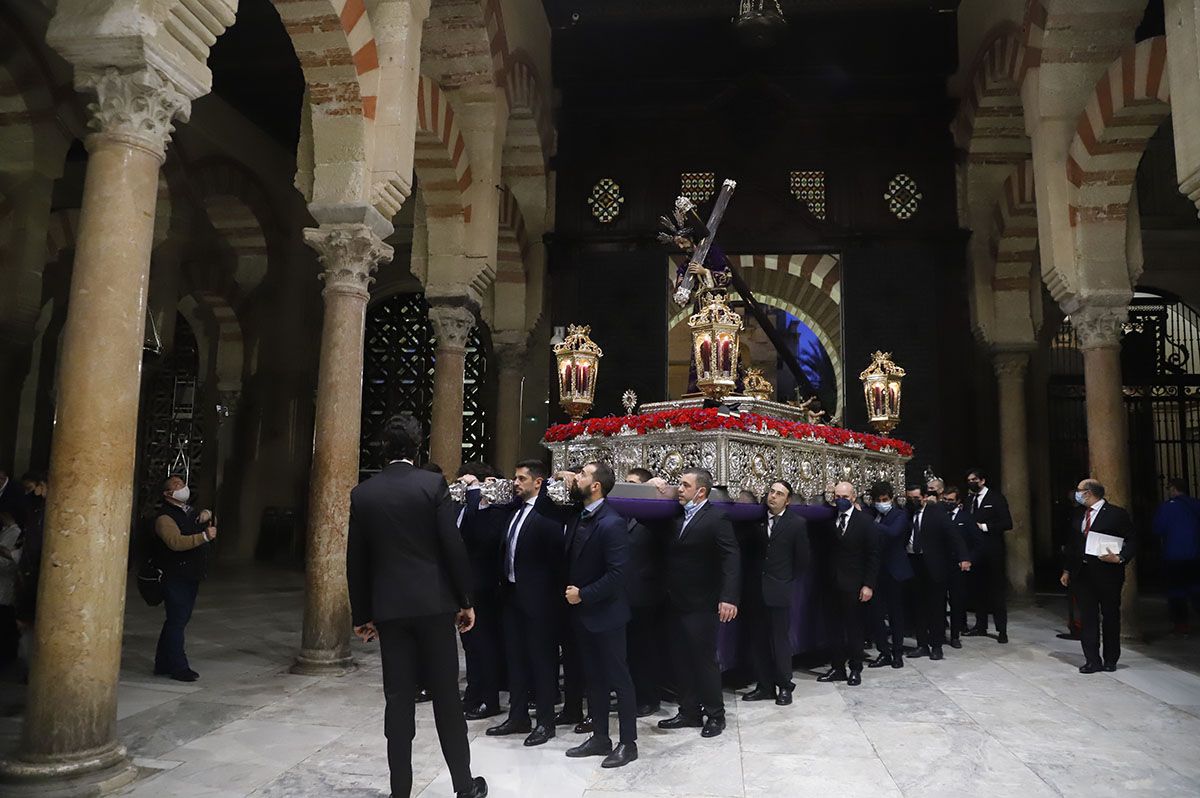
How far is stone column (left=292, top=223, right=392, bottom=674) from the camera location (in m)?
5.55

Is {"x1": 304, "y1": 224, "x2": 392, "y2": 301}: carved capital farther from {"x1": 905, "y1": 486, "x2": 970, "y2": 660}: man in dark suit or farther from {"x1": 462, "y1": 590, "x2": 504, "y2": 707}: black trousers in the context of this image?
{"x1": 905, "y1": 486, "x2": 970, "y2": 660}: man in dark suit

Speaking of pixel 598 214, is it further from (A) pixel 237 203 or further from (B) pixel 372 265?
(B) pixel 372 265

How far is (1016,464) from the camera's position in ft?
35.5

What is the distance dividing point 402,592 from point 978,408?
1051cm

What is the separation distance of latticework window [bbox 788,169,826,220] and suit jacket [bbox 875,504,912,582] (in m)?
6.75

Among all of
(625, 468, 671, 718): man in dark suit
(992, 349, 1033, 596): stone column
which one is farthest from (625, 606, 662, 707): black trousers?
(992, 349, 1033, 596): stone column

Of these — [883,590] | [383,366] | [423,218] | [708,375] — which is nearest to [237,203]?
[383,366]

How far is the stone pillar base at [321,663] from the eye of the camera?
17.8 ft

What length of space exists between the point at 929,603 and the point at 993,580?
1.27 meters

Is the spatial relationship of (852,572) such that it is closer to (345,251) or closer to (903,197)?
(345,251)

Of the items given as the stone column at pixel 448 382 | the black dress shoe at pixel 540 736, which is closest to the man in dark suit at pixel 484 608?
the black dress shoe at pixel 540 736

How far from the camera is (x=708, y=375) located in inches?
293

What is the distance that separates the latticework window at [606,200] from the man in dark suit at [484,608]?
27.0 feet

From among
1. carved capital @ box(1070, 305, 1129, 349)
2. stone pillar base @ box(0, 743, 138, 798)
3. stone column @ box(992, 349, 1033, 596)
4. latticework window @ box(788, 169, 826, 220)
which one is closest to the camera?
stone pillar base @ box(0, 743, 138, 798)
